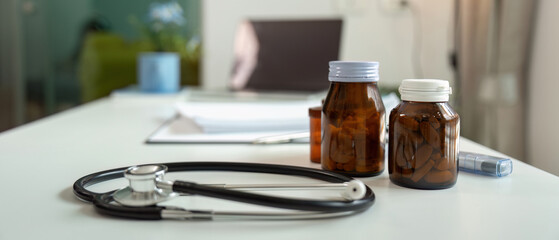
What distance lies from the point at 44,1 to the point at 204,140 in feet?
10.5

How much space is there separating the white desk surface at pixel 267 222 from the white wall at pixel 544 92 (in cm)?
69

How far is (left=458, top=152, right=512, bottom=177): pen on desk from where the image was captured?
0.59 m

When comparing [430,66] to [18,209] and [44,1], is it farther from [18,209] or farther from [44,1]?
[44,1]

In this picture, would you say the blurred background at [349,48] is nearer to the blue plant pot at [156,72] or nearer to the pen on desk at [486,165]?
the blue plant pot at [156,72]

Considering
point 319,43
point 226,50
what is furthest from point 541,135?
point 226,50

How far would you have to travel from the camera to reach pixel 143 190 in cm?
47

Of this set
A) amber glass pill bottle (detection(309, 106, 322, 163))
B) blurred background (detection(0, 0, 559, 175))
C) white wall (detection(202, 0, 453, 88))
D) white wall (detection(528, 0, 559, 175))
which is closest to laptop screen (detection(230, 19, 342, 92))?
blurred background (detection(0, 0, 559, 175))

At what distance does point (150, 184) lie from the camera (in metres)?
0.46

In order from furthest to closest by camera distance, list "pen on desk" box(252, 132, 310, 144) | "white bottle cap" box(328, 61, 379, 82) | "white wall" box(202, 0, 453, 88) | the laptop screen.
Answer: "white wall" box(202, 0, 453, 88)
the laptop screen
"pen on desk" box(252, 132, 310, 144)
"white bottle cap" box(328, 61, 379, 82)

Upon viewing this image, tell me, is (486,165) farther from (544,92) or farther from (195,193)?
(544,92)

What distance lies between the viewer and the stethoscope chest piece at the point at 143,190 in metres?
0.46

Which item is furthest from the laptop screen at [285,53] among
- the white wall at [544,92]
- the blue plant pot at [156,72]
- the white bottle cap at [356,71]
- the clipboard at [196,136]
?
the white bottle cap at [356,71]

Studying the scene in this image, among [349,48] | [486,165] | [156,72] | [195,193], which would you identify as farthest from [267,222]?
[349,48]

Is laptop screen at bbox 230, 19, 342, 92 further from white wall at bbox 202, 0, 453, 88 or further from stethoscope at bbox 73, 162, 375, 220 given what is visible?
stethoscope at bbox 73, 162, 375, 220
